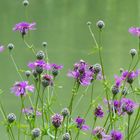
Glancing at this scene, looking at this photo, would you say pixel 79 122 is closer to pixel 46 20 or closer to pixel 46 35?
pixel 46 35

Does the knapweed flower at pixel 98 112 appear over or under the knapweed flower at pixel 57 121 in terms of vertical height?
over

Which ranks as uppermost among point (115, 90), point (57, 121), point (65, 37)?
point (65, 37)

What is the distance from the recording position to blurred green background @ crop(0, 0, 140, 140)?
4039mm

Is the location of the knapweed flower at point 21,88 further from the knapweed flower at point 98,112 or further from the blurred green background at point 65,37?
the blurred green background at point 65,37

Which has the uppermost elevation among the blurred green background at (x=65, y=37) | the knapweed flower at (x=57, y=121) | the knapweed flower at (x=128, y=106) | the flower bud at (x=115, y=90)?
the blurred green background at (x=65, y=37)

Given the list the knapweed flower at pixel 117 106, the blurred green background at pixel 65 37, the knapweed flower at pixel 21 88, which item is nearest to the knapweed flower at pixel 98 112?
the knapweed flower at pixel 117 106

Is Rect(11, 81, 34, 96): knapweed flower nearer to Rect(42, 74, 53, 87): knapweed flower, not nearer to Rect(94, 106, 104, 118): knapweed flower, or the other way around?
Rect(42, 74, 53, 87): knapweed flower

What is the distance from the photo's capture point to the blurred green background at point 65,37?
404cm

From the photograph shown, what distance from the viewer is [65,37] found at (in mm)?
6852

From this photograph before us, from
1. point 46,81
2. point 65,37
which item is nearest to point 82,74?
point 46,81

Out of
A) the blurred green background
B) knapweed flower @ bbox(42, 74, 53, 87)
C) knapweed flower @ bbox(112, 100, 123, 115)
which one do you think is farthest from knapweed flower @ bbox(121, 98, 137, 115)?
the blurred green background

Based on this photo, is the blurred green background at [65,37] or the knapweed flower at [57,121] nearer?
the knapweed flower at [57,121]

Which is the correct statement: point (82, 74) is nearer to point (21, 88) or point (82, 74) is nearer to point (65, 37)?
point (21, 88)

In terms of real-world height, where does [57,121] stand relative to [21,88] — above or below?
below
